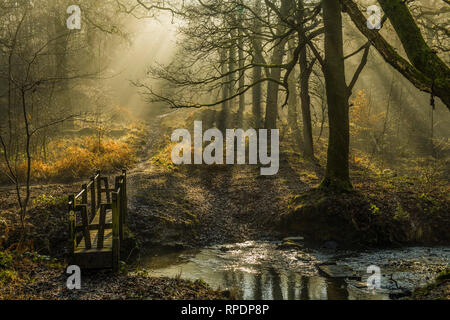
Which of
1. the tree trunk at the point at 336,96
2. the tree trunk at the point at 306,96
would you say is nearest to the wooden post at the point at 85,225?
the tree trunk at the point at 336,96

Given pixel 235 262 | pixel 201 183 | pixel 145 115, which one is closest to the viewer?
pixel 235 262

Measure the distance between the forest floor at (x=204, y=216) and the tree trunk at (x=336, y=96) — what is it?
0.71 m

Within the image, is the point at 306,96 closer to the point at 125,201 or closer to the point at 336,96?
the point at 336,96

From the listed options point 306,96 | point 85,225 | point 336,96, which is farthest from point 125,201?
point 306,96

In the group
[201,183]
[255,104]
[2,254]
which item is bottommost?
[2,254]

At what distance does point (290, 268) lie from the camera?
28.3ft

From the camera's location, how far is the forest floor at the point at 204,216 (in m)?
6.74

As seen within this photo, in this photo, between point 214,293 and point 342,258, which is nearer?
point 214,293

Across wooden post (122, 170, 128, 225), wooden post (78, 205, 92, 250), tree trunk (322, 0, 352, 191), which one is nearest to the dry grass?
wooden post (122, 170, 128, 225)
